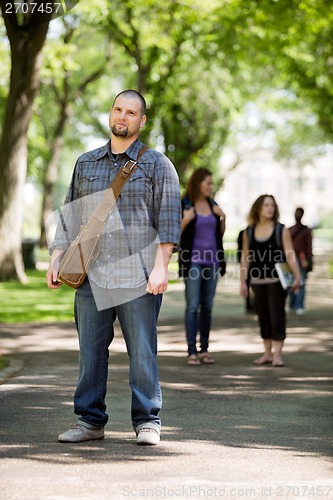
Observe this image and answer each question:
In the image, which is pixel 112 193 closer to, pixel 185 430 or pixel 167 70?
pixel 185 430

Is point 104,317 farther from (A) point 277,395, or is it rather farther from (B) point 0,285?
(B) point 0,285

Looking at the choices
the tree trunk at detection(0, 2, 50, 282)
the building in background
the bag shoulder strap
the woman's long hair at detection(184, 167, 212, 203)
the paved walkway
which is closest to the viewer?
the paved walkway

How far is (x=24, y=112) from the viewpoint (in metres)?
21.4

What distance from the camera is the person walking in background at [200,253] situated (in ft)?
35.8

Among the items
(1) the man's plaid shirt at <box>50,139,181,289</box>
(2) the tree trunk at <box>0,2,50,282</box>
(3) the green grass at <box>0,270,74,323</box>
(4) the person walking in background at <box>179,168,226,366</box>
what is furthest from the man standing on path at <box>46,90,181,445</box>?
(2) the tree trunk at <box>0,2,50,282</box>

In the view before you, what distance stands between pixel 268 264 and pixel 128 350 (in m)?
4.87

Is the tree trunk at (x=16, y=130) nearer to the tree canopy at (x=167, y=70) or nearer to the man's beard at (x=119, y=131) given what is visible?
the tree canopy at (x=167, y=70)

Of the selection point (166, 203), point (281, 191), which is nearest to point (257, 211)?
point (166, 203)

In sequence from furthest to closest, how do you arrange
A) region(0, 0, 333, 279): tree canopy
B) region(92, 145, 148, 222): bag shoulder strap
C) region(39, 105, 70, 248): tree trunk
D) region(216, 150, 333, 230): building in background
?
1. region(216, 150, 333, 230): building in background
2. region(39, 105, 70, 248): tree trunk
3. region(0, 0, 333, 279): tree canopy
4. region(92, 145, 148, 222): bag shoulder strap

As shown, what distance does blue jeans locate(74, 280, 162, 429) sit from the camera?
623 cm

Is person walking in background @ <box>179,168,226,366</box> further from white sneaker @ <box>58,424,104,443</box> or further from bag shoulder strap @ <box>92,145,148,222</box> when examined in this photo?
bag shoulder strap @ <box>92,145,148,222</box>

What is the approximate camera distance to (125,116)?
621cm

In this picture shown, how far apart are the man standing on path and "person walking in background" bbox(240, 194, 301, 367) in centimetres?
470

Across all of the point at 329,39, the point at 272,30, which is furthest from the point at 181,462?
the point at 329,39
